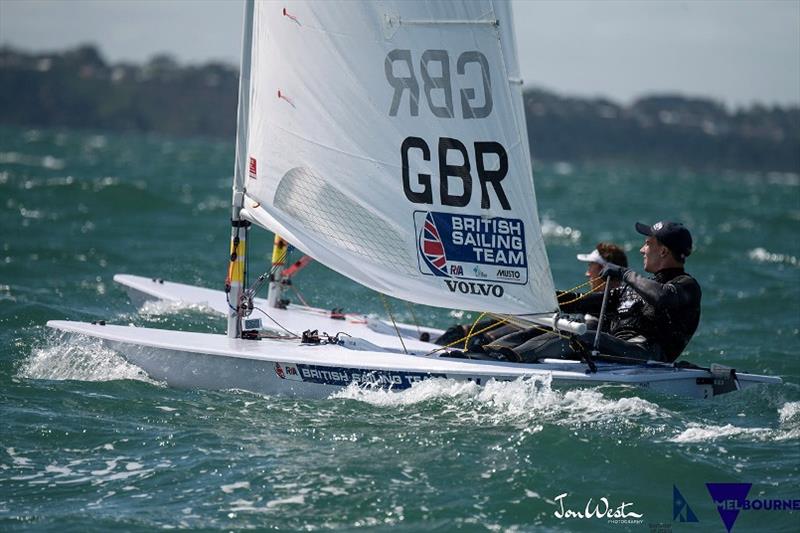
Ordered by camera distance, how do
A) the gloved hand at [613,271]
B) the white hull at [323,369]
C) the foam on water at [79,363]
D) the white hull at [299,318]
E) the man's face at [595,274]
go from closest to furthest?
the white hull at [323,369] → the gloved hand at [613,271] → the foam on water at [79,363] → the man's face at [595,274] → the white hull at [299,318]

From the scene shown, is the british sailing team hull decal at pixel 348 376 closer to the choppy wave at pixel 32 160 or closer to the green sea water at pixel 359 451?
the green sea water at pixel 359 451

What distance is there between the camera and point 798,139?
10606cm

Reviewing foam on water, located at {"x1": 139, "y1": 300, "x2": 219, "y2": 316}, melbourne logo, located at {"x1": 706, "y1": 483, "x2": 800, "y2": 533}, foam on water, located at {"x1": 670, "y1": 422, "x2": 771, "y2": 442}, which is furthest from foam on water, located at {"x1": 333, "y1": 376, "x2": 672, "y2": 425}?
foam on water, located at {"x1": 139, "y1": 300, "x2": 219, "y2": 316}

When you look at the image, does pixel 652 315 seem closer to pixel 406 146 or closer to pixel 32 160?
pixel 406 146

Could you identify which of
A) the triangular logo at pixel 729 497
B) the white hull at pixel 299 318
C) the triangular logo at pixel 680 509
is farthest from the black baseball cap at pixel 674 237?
the triangular logo at pixel 680 509

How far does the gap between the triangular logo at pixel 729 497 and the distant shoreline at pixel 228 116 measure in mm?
90693

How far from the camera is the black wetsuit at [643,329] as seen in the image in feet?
25.8

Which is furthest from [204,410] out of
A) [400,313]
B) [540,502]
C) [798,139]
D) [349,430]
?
[798,139]

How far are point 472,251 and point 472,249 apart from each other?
1 centimetres

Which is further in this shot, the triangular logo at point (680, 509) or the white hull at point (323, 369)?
the white hull at point (323, 369)

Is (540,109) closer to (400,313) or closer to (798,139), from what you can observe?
(798,139)

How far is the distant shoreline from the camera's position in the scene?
98438 mm

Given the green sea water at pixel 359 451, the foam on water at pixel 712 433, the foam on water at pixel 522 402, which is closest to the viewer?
the green sea water at pixel 359 451

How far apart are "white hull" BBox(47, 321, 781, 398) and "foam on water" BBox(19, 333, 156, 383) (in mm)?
66
